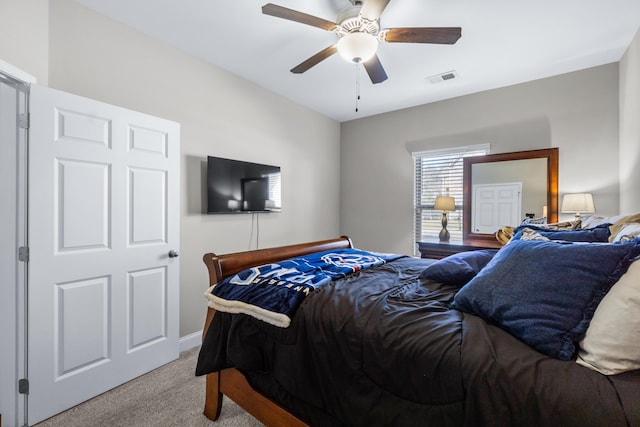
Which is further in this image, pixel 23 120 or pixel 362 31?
pixel 362 31

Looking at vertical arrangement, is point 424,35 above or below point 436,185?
above

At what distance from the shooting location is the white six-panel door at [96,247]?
5.91 feet

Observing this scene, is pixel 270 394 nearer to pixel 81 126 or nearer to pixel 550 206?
pixel 81 126

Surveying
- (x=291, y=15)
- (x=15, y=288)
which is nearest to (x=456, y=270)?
(x=291, y=15)

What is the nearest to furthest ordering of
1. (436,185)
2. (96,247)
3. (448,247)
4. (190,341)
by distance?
1. (96,247)
2. (190,341)
3. (448,247)
4. (436,185)

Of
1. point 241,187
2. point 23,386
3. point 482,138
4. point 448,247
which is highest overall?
point 482,138

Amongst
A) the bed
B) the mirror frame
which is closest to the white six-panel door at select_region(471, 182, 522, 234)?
the mirror frame

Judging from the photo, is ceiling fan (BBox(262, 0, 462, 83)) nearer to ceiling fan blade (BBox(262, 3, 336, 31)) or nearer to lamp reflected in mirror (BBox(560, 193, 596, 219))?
ceiling fan blade (BBox(262, 3, 336, 31))

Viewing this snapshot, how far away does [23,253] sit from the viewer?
175 cm

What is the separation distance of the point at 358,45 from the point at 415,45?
3.11ft

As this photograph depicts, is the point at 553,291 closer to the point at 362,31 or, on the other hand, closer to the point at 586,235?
the point at 586,235

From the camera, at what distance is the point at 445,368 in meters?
0.99

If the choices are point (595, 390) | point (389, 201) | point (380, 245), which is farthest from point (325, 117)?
point (595, 390)

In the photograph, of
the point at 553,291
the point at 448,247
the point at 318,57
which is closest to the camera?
the point at 553,291
